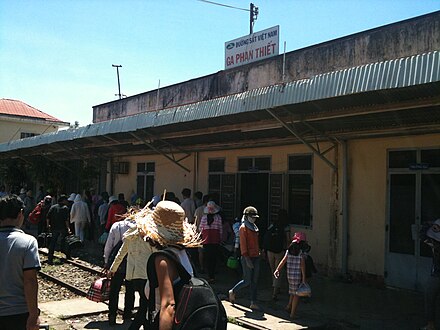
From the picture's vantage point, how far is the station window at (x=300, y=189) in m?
10.7

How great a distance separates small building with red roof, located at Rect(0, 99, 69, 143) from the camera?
3550cm

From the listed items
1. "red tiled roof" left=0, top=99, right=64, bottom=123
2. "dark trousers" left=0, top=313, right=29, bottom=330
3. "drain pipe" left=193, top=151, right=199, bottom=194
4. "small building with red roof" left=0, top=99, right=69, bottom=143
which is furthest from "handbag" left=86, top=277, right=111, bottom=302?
"red tiled roof" left=0, top=99, right=64, bottom=123

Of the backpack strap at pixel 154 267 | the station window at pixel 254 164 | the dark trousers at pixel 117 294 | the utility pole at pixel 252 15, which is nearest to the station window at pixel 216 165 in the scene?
the station window at pixel 254 164

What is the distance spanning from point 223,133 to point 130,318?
5.46 m

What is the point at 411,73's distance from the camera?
19.1 ft

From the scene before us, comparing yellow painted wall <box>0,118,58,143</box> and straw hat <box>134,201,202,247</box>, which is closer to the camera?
straw hat <box>134,201,202,247</box>

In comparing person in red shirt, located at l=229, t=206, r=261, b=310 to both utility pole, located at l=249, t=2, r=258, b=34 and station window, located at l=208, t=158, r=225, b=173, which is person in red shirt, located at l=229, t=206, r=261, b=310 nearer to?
station window, located at l=208, t=158, r=225, b=173

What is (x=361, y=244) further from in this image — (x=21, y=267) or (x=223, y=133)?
(x=21, y=267)

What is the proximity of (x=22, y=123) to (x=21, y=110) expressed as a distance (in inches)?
125

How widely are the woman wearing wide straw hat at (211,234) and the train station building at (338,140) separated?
1.94 meters

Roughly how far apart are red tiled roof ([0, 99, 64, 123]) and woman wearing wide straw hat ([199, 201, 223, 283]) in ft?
100

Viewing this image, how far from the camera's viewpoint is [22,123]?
36.1 meters

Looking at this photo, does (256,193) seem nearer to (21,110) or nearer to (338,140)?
(338,140)

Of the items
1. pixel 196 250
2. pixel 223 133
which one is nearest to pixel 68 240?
pixel 196 250
